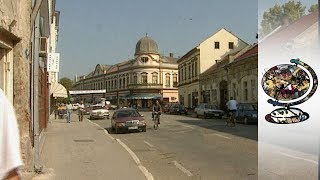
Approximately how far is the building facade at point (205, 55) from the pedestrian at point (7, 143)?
57.2m

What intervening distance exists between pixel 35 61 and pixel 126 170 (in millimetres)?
3130

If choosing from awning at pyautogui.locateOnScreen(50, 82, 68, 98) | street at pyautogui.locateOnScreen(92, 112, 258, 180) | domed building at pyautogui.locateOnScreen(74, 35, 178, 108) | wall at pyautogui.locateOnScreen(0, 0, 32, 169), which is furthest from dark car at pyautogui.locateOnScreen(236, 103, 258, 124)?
domed building at pyautogui.locateOnScreen(74, 35, 178, 108)

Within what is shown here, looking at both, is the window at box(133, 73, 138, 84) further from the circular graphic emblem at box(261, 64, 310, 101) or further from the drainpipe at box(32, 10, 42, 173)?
the drainpipe at box(32, 10, 42, 173)

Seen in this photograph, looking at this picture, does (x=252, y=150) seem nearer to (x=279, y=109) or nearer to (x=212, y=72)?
(x=279, y=109)

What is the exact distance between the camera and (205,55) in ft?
199

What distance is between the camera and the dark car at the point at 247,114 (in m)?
28.4

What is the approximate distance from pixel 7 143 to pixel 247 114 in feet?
90.0

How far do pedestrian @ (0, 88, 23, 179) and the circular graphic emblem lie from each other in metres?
19.8

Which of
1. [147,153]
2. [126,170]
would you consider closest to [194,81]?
[147,153]

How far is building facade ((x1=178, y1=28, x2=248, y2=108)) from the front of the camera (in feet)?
199

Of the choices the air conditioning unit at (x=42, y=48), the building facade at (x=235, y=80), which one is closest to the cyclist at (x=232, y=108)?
the building facade at (x=235, y=80)

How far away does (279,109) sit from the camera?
21953 mm

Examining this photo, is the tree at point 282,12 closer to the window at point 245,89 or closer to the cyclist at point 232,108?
the window at point 245,89

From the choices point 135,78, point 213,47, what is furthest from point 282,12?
point 135,78
